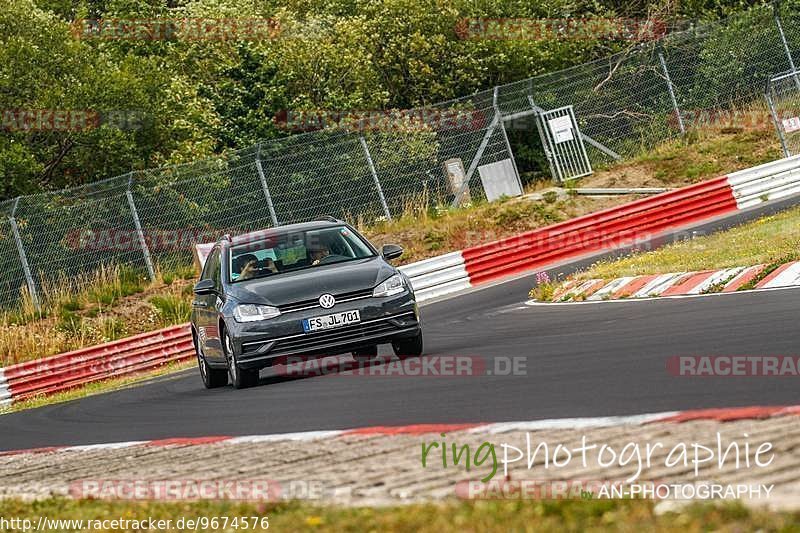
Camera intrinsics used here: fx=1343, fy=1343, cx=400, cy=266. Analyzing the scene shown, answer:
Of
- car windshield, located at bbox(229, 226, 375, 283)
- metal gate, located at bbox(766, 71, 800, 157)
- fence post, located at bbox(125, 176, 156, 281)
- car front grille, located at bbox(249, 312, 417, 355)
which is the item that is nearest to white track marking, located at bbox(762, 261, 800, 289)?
car windshield, located at bbox(229, 226, 375, 283)

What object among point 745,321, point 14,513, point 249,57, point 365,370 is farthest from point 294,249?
point 249,57

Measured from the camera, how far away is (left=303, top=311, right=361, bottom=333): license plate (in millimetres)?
12672

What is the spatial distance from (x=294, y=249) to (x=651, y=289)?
483 centimetres

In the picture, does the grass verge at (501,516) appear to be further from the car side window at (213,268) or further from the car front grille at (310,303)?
the car side window at (213,268)

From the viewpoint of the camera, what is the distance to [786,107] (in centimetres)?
3044

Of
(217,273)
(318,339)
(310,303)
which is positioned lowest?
(318,339)

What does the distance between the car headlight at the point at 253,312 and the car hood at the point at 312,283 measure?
0.05 m

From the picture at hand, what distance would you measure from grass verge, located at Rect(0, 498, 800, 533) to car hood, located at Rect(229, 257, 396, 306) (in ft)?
20.9

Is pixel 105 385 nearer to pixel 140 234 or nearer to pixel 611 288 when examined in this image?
pixel 140 234

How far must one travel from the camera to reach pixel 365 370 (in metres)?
12.8

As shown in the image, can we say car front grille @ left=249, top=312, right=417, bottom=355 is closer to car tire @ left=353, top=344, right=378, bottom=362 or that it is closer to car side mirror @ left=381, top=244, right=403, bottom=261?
car side mirror @ left=381, top=244, right=403, bottom=261

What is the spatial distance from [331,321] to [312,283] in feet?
1.61

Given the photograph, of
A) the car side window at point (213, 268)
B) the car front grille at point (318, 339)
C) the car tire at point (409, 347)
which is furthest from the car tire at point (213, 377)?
the car tire at point (409, 347)

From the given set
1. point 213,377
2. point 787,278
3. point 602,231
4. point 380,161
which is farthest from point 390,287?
point 380,161
